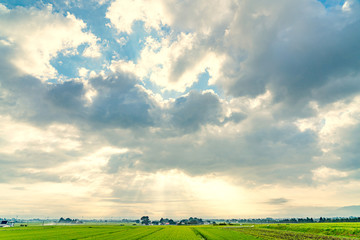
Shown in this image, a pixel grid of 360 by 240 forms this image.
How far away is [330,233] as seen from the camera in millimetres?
65688

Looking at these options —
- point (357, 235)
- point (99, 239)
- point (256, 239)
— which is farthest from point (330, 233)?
point (99, 239)

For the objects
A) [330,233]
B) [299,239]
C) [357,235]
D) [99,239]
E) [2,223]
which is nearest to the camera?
[299,239]

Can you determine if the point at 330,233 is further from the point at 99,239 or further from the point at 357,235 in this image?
the point at 99,239

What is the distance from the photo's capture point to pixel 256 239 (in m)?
51.4

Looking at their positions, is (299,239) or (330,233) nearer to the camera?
(299,239)

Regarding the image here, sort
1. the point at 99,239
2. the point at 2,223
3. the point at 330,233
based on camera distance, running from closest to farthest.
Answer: the point at 99,239 → the point at 330,233 → the point at 2,223

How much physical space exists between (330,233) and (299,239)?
910 inches

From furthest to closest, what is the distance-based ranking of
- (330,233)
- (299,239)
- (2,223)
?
1. (2,223)
2. (330,233)
3. (299,239)

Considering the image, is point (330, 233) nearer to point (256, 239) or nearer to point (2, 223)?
point (256, 239)

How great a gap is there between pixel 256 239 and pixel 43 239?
155 feet

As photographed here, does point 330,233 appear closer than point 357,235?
No

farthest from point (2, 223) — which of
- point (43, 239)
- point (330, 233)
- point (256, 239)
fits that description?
point (330, 233)

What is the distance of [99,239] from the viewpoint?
54.2 m

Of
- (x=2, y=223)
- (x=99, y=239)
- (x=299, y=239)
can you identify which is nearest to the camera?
(x=299, y=239)
